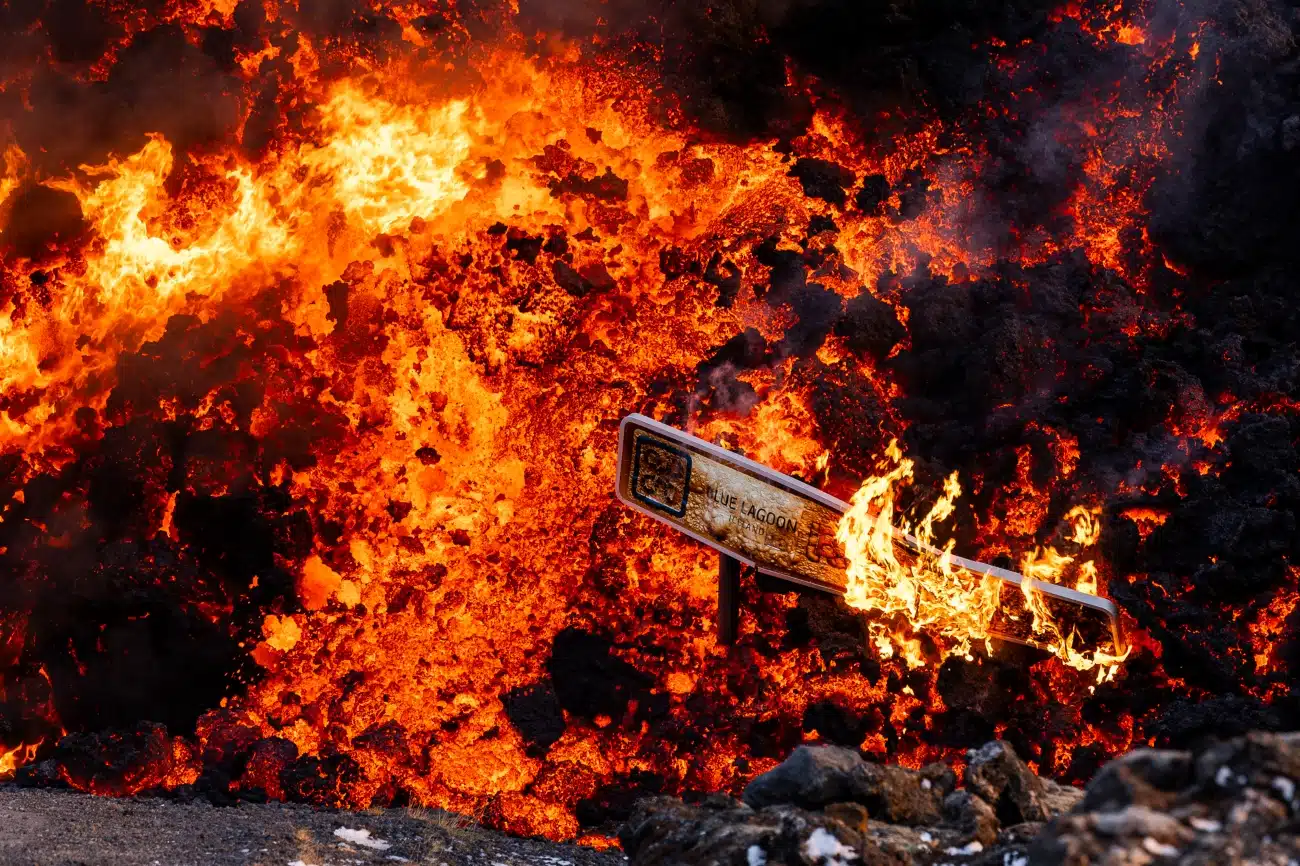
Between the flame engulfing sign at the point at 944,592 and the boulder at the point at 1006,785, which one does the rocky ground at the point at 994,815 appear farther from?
the flame engulfing sign at the point at 944,592

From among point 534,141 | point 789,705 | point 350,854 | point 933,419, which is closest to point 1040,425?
point 933,419

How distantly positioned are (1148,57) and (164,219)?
7.64 m

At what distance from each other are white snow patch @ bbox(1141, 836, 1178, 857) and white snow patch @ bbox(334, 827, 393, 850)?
4.76 m

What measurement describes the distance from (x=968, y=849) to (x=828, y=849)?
592 mm

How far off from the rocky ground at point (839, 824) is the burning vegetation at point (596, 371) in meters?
0.70

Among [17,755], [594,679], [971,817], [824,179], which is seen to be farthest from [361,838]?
[824,179]

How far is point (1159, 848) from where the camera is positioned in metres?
3.76

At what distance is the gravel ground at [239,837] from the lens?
259 inches

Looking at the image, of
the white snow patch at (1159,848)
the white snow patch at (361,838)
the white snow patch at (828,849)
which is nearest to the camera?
the white snow patch at (1159,848)

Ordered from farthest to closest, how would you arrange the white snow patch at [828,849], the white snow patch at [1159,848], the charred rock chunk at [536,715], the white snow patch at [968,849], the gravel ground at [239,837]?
1. the charred rock chunk at [536,715]
2. the gravel ground at [239,837]
3. the white snow patch at [968,849]
4. the white snow patch at [828,849]
5. the white snow patch at [1159,848]

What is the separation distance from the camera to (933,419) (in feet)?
29.1

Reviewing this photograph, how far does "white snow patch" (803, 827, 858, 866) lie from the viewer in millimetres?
4641

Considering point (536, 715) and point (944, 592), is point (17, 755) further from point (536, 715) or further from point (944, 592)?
point (944, 592)

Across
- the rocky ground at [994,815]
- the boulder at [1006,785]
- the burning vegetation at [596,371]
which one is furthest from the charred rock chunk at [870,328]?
the boulder at [1006,785]
